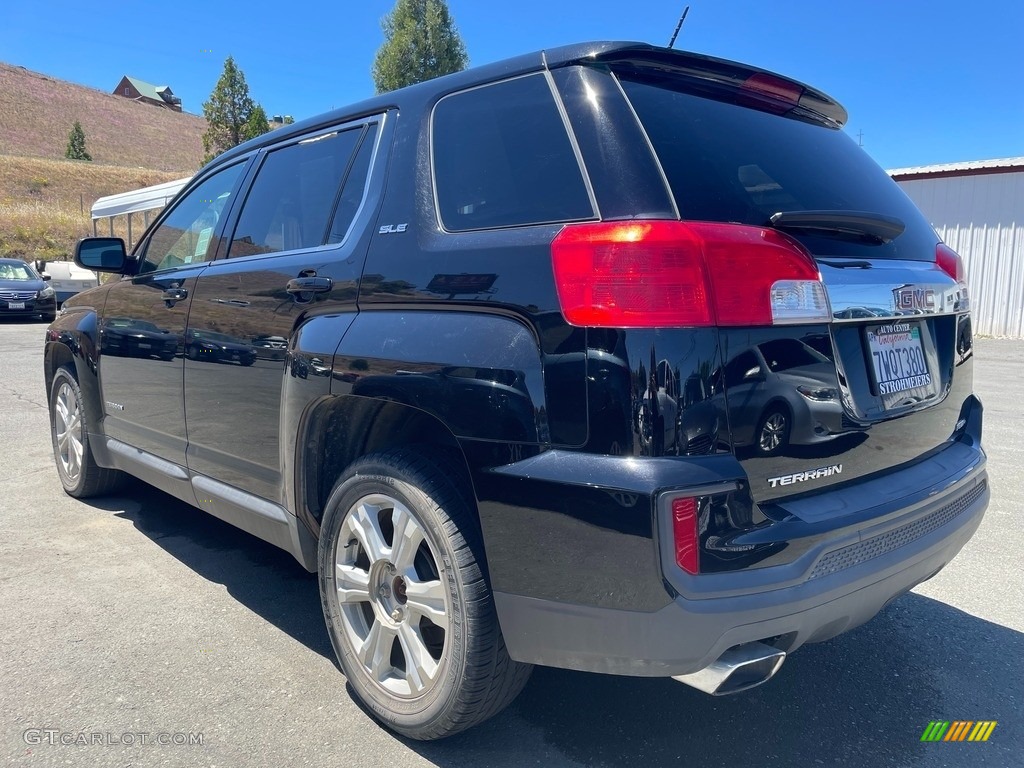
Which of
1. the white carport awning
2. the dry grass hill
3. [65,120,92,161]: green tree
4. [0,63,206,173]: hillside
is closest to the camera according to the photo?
the white carport awning

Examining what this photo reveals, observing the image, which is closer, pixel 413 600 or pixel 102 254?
pixel 413 600

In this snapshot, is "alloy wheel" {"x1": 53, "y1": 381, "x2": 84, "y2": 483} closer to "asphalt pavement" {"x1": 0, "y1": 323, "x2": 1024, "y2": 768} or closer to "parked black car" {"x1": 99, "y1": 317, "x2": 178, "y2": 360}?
"parked black car" {"x1": 99, "y1": 317, "x2": 178, "y2": 360}

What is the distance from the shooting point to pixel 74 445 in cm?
469

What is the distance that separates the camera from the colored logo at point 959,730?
2.41m

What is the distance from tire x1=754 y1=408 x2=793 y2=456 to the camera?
6.08 ft

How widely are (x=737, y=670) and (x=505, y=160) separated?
1484mm

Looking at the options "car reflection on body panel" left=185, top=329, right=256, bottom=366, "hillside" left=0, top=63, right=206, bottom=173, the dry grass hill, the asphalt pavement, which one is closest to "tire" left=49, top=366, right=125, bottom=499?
the asphalt pavement

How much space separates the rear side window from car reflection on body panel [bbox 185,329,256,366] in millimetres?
1041

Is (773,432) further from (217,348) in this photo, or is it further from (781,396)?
(217,348)

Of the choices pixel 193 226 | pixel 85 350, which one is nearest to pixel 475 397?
pixel 193 226

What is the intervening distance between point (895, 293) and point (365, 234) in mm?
1593

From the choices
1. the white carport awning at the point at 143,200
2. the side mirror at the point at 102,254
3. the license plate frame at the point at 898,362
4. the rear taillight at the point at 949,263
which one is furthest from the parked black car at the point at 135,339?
the white carport awning at the point at 143,200

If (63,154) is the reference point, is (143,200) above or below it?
below

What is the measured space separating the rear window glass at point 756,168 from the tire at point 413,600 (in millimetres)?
1013
